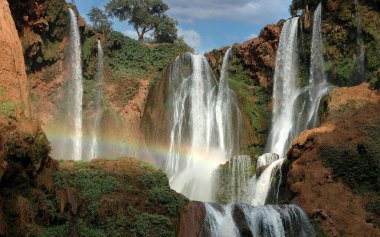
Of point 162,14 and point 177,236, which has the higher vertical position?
point 162,14

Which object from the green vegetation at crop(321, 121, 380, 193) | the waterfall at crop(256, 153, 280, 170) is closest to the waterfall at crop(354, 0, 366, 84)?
the waterfall at crop(256, 153, 280, 170)

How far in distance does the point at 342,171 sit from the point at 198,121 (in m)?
16.6

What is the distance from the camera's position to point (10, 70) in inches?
708

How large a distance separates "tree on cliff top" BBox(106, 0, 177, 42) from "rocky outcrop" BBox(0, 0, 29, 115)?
1334 inches

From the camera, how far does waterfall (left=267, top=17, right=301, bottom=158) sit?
106 feet

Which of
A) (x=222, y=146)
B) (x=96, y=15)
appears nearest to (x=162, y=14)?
(x=96, y=15)

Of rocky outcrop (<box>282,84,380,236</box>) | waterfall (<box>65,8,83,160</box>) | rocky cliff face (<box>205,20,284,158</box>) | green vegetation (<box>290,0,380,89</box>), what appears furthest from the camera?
waterfall (<box>65,8,83,160</box>)

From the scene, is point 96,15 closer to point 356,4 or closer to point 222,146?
point 222,146

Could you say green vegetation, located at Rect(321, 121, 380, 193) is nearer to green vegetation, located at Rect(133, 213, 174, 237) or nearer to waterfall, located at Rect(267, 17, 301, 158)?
green vegetation, located at Rect(133, 213, 174, 237)

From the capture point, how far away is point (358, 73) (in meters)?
29.5

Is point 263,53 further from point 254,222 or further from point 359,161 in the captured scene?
point 254,222

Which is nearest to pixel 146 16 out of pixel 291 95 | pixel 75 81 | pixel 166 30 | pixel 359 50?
pixel 166 30

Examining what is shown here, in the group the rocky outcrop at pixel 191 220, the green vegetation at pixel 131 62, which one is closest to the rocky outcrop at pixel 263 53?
the green vegetation at pixel 131 62

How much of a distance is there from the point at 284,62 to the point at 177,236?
21.3 meters
